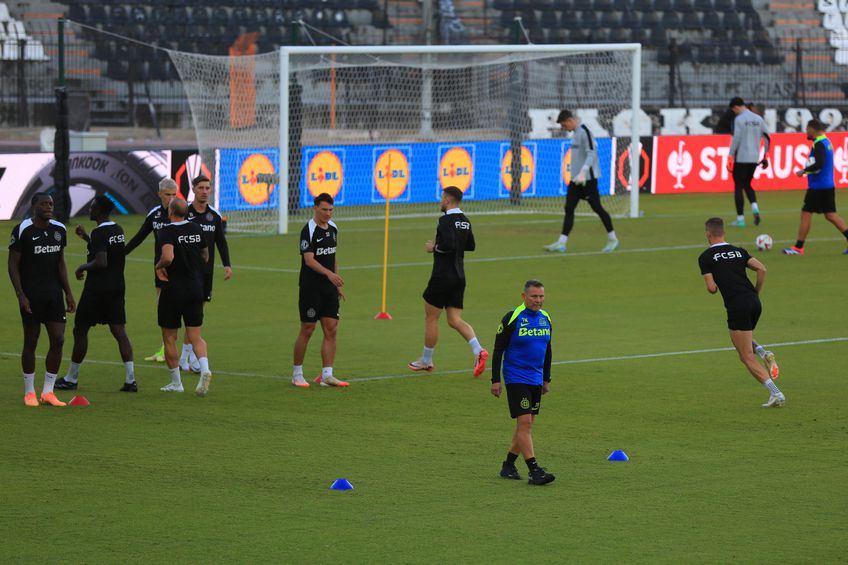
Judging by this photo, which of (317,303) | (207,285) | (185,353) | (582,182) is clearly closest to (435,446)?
(317,303)

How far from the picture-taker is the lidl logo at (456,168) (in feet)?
108

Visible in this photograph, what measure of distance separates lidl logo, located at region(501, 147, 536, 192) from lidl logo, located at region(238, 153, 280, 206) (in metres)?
6.65

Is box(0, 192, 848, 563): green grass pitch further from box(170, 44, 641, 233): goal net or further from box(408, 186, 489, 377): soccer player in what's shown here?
box(170, 44, 641, 233): goal net

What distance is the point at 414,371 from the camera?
15.2 m

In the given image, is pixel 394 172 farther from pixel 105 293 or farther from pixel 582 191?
pixel 105 293

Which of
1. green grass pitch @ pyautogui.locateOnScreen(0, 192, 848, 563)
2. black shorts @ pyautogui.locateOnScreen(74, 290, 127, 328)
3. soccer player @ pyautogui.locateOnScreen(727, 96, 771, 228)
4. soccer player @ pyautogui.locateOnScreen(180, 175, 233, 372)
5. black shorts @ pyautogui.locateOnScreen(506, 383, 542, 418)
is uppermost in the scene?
soccer player @ pyautogui.locateOnScreen(727, 96, 771, 228)

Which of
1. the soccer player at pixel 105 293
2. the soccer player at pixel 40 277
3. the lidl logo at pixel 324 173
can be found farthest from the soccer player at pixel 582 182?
the soccer player at pixel 40 277

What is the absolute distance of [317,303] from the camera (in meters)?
14.4

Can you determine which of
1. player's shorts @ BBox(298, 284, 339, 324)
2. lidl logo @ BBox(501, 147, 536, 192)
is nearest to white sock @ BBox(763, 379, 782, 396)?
player's shorts @ BBox(298, 284, 339, 324)

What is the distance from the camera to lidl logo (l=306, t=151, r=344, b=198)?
30.7 meters

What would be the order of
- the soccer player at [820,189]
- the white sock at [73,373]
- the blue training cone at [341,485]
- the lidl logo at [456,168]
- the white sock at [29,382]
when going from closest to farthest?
the blue training cone at [341,485] < the white sock at [29,382] < the white sock at [73,373] < the soccer player at [820,189] < the lidl logo at [456,168]

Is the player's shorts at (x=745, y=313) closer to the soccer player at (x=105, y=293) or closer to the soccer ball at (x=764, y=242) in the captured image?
the soccer player at (x=105, y=293)

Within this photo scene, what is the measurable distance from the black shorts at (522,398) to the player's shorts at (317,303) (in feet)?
14.0

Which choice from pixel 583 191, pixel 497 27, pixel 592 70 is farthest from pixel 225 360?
pixel 497 27
